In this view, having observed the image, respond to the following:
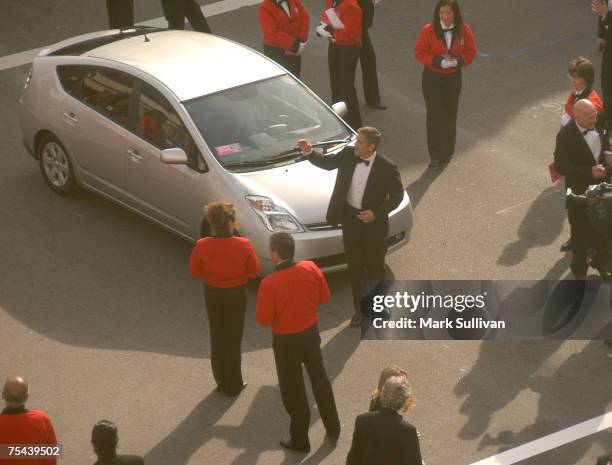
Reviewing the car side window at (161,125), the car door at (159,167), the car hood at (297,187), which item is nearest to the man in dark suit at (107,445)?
the car hood at (297,187)

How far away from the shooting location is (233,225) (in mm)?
10523

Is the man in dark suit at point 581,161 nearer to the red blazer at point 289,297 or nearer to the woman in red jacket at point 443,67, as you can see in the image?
the woman in red jacket at point 443,67

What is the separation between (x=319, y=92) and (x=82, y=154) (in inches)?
166

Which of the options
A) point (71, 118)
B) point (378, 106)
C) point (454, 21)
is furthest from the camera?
point (378, 106)

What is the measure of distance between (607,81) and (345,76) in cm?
311

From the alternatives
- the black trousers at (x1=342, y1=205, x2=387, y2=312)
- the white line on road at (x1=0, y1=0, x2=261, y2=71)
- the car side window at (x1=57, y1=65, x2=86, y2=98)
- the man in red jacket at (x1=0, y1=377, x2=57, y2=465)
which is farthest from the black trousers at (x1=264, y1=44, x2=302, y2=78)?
the man in red jacket at (x1=0, y1=377, x2=57, y2=465)

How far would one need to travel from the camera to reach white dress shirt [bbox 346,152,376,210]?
1170cm

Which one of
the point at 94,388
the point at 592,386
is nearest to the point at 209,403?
the point at 94,388

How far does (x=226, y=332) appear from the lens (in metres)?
10.9

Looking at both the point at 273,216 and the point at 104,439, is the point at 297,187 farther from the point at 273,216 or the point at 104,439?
the point at 104,439

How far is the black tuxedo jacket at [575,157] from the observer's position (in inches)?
482

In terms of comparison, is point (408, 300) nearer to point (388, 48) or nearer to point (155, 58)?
point (155, 58)

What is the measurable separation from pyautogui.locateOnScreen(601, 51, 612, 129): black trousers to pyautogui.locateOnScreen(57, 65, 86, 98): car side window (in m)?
6.10

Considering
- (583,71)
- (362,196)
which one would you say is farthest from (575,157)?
(362,196)
